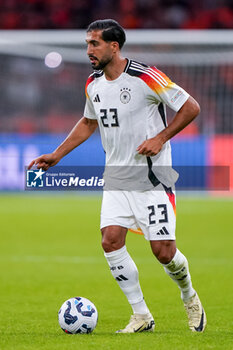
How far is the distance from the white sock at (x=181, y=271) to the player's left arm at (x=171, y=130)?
778 mm

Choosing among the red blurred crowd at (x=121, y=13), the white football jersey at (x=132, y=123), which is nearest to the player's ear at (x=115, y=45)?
the white football jersey at (x=132, y=123)

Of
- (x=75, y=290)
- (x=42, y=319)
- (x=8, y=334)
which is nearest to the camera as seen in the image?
(x=8, y=334)

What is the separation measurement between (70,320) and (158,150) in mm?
1311

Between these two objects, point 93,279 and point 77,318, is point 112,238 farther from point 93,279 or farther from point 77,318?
point 93,279

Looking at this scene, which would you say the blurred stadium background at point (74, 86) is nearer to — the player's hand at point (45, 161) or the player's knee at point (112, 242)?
the player's hand at point (45, 161)

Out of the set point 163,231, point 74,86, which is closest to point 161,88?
point 163,231

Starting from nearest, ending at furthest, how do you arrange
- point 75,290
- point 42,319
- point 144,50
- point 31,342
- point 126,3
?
point 31,342, point 42,319, point 75,290, point 144,50, point 126,3

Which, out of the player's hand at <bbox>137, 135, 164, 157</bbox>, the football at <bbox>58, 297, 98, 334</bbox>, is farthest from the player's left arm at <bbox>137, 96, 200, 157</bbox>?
the football at <bbox>58, 297, 98, 334</bbox>

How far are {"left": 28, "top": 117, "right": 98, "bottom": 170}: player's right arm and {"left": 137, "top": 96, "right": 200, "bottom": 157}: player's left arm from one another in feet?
2.51

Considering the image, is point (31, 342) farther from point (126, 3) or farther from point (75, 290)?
point (126, 3)

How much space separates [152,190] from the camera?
567cm

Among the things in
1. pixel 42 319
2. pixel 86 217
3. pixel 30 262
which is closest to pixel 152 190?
pixel 42 319

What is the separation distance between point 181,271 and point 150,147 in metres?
0.94

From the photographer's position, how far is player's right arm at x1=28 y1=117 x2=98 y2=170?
19.2 feet
